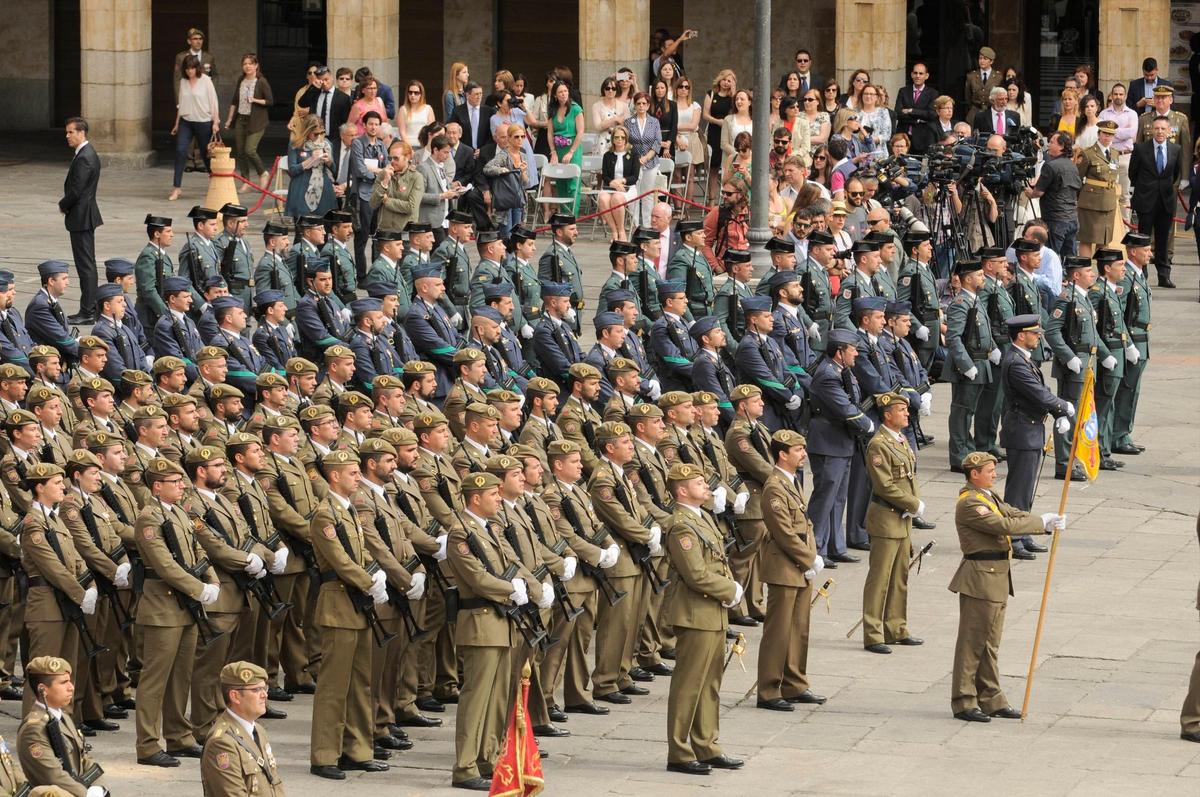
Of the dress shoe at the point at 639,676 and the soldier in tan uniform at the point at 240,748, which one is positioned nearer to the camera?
the soldier in tan uniform at the point at 240,748

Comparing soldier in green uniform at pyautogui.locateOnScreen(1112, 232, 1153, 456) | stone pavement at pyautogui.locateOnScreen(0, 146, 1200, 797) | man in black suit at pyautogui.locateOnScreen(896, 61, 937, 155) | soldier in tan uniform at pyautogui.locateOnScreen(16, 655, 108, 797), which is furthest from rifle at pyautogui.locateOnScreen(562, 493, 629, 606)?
man in black suit at pyautogui.locateOnScreen(896, 61, 937, 155)

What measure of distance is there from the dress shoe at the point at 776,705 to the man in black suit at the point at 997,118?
12164mm

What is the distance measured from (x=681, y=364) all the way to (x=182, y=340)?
3.46 meters

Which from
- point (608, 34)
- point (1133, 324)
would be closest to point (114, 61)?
point (608, 34)

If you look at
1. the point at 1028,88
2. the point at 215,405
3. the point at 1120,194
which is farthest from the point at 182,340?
the point at 1028,88

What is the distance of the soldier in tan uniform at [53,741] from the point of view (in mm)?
10594

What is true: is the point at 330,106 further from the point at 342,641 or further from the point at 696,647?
the point at 696,647

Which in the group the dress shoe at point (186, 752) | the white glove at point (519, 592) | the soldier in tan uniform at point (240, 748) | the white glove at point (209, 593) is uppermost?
the white glove at point (519, 592)

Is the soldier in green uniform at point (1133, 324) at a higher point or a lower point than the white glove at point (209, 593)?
higher

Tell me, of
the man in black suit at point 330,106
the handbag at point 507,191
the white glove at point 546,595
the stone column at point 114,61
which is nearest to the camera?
the white glove at point 546,595

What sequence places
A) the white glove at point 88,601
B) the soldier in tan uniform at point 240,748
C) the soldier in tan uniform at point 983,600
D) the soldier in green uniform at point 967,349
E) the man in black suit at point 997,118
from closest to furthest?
the soldier in tan uniform at point 240,748 < the white glove at point 88,601 < the soldier in tan uniform at point 983,600 < the soldier in green uniform at point 967,349 < the man in black suit at point 997,118

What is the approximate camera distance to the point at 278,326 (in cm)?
1753

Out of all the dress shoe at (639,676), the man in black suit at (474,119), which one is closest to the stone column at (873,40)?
the man in black suit at (474,119)

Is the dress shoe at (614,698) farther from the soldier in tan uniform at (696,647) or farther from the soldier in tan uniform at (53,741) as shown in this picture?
the soldier in tan uniform at (53,741)
